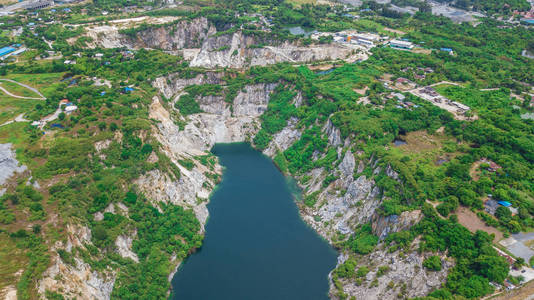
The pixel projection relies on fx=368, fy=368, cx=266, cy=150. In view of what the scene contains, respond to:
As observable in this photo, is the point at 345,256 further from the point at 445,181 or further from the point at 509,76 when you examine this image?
the point at 509,76

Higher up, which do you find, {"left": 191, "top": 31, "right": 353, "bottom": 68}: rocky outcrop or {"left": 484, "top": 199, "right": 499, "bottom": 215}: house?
{"left": 191, "top": 31, "right": 353, "bottom": 68}: rocky outcrop

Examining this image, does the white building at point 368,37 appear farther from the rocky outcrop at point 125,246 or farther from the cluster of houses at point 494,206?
the rocky outcrop at point 125,246

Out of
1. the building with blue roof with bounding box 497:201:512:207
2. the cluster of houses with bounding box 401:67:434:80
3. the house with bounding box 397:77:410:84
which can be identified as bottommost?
the building with blue roof with bounding box 497:201:512:207

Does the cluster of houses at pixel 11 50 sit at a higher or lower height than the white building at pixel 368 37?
lower

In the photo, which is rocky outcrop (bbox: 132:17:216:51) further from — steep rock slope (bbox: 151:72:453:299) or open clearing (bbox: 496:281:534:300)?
open clearing (bbox: 496:281:534:300)

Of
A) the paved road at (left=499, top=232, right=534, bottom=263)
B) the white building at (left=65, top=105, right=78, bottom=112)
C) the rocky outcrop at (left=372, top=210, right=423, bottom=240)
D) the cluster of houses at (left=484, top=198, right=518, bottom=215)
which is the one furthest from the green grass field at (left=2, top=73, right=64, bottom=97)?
the paved road at (left=499, top=232, right=534, bottom=263)

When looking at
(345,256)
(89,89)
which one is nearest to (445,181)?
(345,256)

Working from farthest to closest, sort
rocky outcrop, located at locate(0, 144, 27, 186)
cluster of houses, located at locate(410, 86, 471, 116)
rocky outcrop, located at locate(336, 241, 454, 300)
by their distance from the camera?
cluster of houses, located at locate(410, 86, 471, 116)
rocky outcrop, located at locate(0, 144, 27, 186)
rocky outcrop, located at locate(336, 241, 454, 300)

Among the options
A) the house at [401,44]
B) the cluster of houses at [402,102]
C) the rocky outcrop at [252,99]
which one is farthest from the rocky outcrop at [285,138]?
the house at [401,44]
